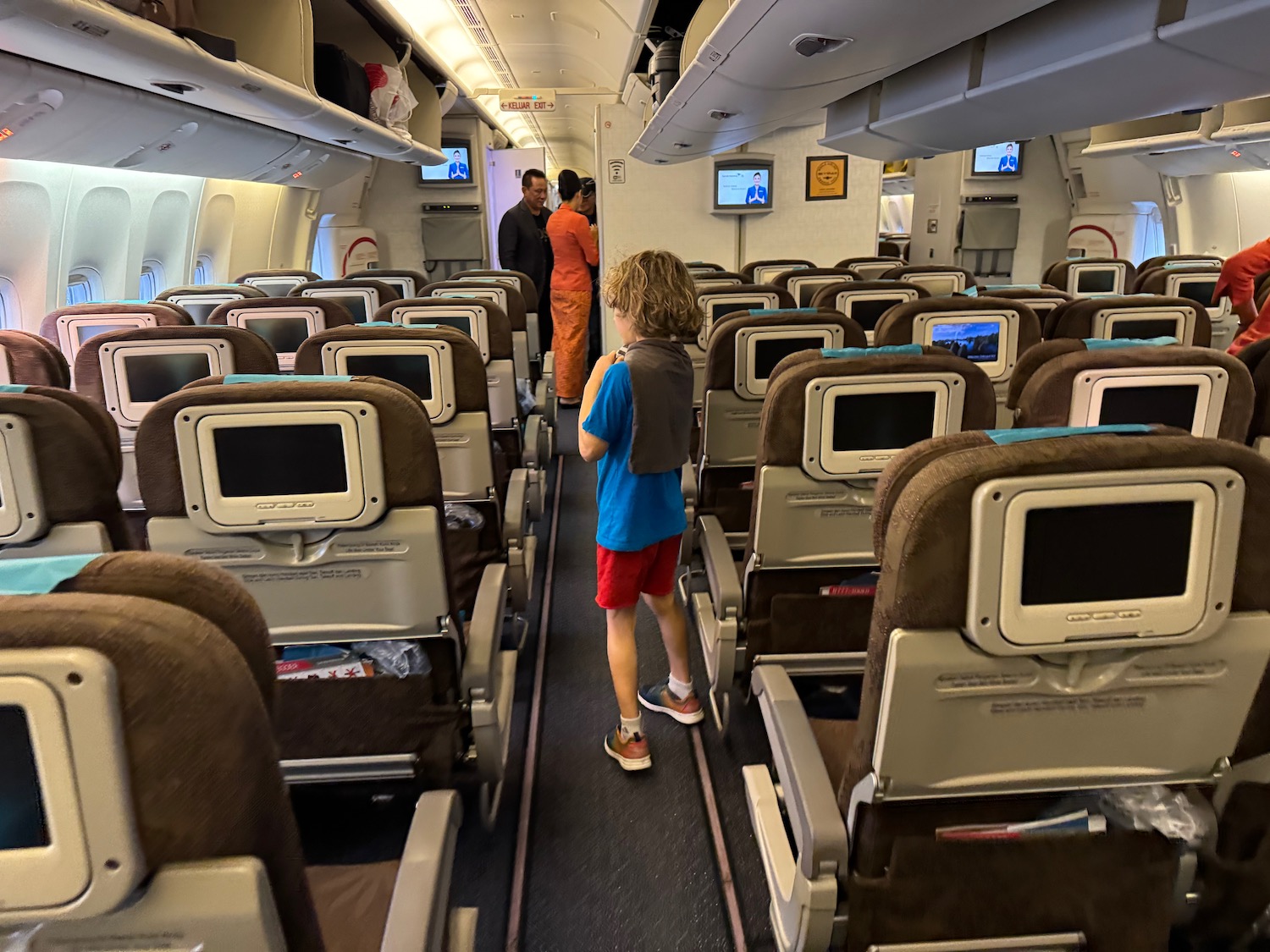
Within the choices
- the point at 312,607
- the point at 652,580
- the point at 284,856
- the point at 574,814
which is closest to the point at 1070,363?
the point at 652,580

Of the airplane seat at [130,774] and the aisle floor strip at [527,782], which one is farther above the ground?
the airplane seat at [130,774]

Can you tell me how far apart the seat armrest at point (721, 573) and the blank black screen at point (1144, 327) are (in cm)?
292

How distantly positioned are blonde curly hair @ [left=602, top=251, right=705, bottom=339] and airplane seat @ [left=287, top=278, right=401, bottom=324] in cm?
352

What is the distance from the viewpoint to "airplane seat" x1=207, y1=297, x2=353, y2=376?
4648 millimetres

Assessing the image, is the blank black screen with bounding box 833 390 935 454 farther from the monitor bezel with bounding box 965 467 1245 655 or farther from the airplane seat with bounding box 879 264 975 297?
the airplane seat with bounding box 879 264 975 297

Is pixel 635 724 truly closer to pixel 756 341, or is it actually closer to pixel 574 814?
pixel 574 814

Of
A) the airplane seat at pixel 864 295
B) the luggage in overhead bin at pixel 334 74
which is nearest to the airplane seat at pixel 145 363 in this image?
the airplane seat at pixel 864 295

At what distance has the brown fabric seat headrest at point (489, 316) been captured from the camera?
443cm

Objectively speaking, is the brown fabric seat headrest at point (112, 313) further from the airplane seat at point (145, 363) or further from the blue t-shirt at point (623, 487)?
Result: the blue t-shirt at point (623, 487)

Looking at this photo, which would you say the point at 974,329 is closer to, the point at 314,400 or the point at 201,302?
the point at 314,400

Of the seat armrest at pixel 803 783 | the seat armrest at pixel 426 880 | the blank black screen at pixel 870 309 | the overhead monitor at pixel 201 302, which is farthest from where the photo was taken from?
the overhead monitor at pixel 201 302

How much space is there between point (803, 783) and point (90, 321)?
4511 mm

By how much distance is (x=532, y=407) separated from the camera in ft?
19.8

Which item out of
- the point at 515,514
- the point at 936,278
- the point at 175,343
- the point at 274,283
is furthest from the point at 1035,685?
the point at 274,283
